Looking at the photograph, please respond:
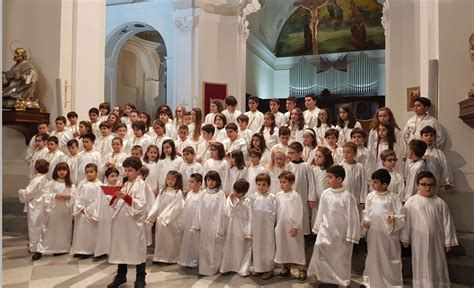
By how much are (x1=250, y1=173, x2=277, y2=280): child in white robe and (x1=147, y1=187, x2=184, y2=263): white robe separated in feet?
3.30

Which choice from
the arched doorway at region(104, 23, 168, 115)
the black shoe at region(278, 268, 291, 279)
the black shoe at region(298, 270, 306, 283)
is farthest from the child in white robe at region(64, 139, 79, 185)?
the arched doorway at region(104, 23, 168, 115)

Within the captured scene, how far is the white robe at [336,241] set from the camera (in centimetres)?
465

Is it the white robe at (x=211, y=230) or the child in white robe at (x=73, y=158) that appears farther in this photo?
the child in white robe at (x=73, y=158)

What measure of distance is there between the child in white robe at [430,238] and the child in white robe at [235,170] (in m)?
2.18

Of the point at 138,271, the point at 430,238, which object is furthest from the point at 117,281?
the point at 430,238

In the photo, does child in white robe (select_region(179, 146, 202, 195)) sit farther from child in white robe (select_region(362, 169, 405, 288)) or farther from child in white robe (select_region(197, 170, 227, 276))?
child in white robe (select_region(362, 169, 405, 288))

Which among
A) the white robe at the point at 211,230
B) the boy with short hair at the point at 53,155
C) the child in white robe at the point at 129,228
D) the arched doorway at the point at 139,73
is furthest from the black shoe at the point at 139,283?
the arched doorway at the point at 139,73

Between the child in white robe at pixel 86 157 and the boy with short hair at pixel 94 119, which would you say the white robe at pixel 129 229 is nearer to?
the child in white robe at pixel 86 157

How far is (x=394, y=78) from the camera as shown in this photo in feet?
37.6

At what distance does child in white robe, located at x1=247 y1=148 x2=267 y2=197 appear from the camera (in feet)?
19.3

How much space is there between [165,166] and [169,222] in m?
1.16

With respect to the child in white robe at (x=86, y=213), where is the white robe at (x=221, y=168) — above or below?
above

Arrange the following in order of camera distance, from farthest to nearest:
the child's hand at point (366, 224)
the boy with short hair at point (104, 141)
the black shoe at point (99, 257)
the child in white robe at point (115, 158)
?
the boy with short hair at point (104, 141)
the child in white robe at point (115, 158)
the black shoe at point (99, 257)
the child's hand at point (366, 224)

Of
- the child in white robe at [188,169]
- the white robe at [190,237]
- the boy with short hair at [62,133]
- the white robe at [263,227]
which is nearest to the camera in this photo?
the white robe at [263,227]
